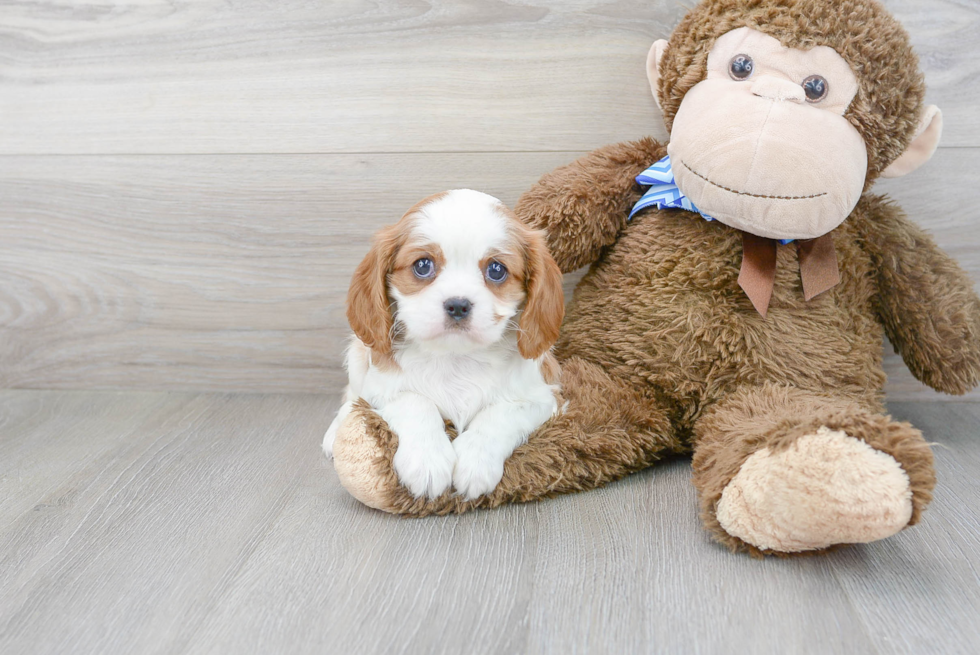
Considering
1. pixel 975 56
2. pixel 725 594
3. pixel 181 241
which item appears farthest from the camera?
pixel 181 241

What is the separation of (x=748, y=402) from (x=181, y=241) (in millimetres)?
1339

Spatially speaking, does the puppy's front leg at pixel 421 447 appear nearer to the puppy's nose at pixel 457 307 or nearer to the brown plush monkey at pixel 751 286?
the brown plush monkey at pixel 751 286

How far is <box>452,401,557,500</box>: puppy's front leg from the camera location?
1281 millimetres

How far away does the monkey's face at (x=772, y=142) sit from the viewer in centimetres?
129

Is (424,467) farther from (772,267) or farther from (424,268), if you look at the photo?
(772,267)

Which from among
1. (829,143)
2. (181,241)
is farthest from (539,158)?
(181,241)

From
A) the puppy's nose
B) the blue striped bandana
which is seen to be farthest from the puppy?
the blue striped bandana

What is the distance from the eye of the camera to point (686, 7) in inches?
66.6

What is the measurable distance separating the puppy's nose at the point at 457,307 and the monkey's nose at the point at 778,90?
62 centimetres

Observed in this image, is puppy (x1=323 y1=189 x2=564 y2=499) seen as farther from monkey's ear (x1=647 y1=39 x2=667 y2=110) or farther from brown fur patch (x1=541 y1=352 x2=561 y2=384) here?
monkey's ear (x1=647 y1=39 x2=667 y2=110)

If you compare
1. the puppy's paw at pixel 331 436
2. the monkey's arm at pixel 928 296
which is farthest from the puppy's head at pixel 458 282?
the monkey's arm at pixel 928 296

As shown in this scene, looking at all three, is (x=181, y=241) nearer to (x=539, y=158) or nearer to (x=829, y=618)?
(x=539, y=158)

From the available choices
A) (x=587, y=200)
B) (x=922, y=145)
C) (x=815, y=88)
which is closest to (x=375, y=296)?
(x=587, y=200)

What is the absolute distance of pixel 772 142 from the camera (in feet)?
4.22
